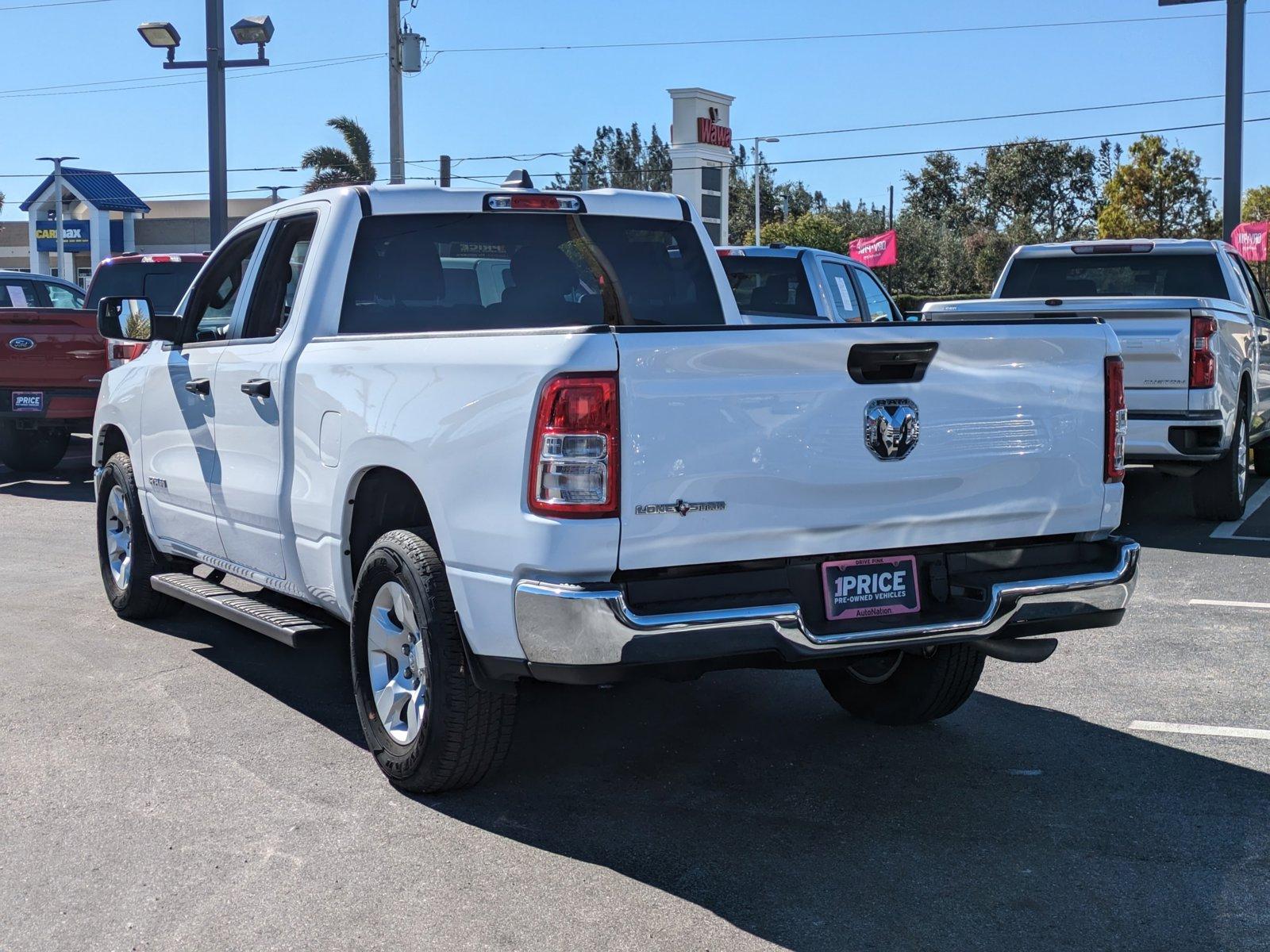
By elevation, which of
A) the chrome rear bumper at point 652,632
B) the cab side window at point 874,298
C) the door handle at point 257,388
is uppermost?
the cab side window at point 874,298

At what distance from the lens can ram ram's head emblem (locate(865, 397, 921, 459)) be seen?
4.29m

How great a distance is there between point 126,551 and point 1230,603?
19.5 ft

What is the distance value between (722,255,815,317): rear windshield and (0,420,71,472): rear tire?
22.7 ft

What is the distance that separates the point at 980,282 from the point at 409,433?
66.7m

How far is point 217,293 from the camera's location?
6816mm

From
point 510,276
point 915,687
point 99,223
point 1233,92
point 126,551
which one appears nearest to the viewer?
point 915,687

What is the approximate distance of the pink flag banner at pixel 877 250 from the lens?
155ft

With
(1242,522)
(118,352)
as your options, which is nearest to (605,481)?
(1242,522)

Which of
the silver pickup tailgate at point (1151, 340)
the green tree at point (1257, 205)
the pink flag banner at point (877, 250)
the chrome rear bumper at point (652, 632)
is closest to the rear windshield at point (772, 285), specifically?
the silver pickup tailgate at point (1151, 340)

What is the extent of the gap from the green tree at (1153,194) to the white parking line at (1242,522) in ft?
142

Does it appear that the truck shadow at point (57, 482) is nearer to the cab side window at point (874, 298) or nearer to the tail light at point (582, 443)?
the cab side window at point (874, 298)

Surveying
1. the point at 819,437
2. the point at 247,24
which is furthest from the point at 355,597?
the point at 247,24

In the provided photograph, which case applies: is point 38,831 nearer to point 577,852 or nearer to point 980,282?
point 577,852

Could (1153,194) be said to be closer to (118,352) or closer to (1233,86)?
(1233,86)
